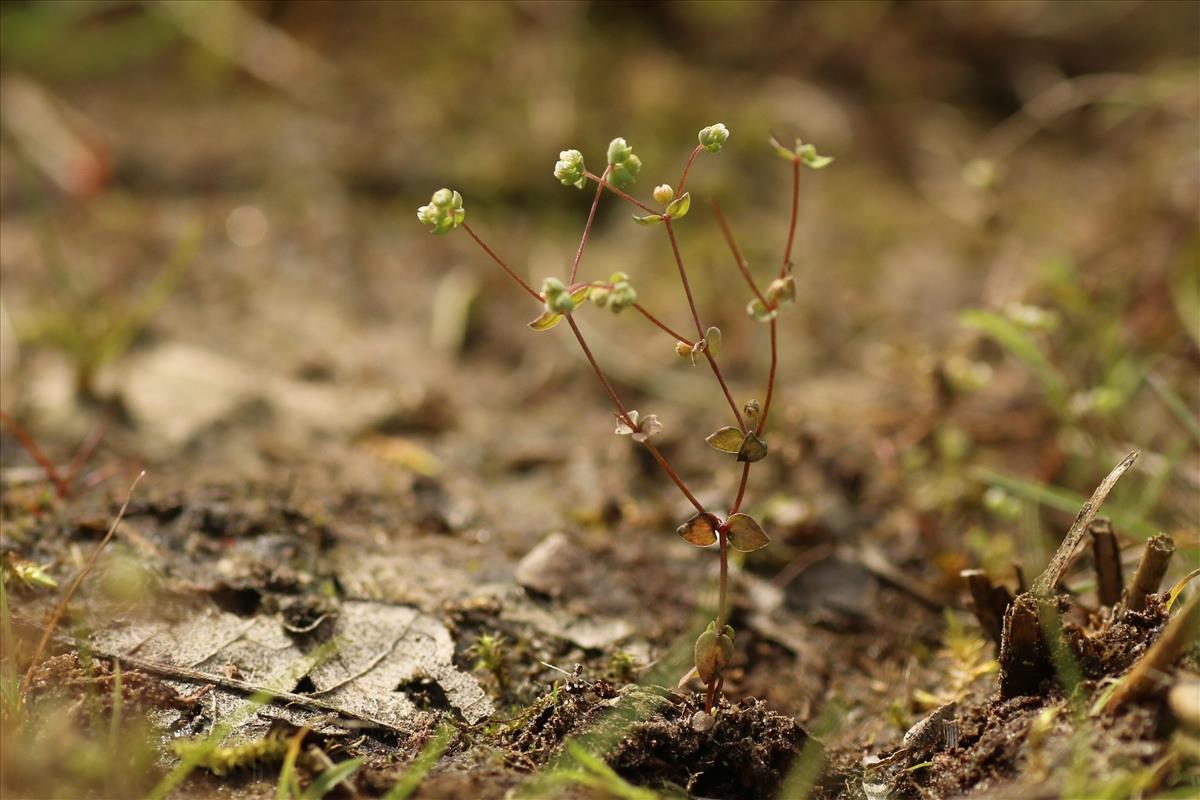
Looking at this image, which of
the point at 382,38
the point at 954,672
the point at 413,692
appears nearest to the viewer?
the point at 413,692

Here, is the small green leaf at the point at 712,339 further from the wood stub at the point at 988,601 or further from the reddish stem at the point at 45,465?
the reddish stem at the point at 45,465

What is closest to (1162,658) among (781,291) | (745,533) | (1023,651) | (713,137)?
(1023,651)

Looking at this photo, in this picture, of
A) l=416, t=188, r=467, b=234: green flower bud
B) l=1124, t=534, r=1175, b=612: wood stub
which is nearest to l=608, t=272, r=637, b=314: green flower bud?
l=416, t=188, r=467, b=234: green flower bud

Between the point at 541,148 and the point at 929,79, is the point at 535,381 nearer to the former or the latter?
the point at 541,148

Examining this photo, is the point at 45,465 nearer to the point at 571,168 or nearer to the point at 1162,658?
the point at 571,168

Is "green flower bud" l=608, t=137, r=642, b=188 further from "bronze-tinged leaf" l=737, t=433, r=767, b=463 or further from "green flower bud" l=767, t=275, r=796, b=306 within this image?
"bronze-tinged leaf" l=737, t=433, r=767, b=463

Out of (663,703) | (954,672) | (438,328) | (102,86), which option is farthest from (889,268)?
(102,86)
